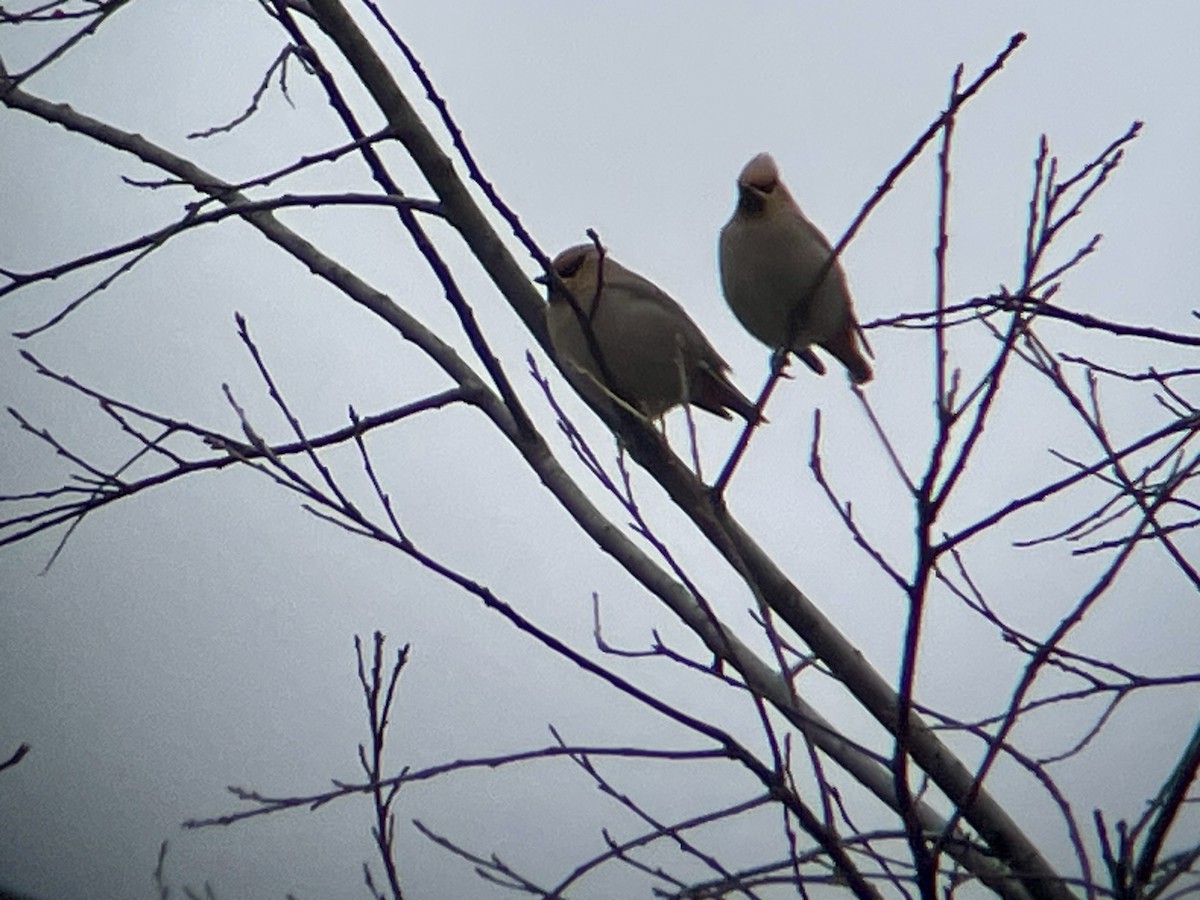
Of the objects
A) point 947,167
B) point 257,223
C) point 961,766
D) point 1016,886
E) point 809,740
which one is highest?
point 257,223

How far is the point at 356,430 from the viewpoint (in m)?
2.71

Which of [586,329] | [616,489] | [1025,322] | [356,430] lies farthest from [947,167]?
[356,430]

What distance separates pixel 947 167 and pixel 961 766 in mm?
1367

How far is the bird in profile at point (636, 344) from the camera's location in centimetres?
312

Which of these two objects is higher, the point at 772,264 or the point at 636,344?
Result: the point at 772,264

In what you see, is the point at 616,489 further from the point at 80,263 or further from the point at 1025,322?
the point at 80,263

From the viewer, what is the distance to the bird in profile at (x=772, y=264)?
3.16 metres

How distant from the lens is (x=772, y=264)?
3164 millimetres

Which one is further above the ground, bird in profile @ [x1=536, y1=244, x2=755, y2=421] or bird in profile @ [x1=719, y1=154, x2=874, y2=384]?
bird in profile @ [x1=719, y1=154, x2=874, y2=384]

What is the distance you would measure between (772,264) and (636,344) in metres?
0.36

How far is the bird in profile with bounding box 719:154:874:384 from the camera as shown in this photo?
10.4 ft

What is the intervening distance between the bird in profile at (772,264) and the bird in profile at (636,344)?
0.58 ft

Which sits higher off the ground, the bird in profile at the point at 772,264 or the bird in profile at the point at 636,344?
the bird in profile at the point at 772,264

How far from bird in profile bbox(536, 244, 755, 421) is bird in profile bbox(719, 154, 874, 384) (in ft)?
0.58
